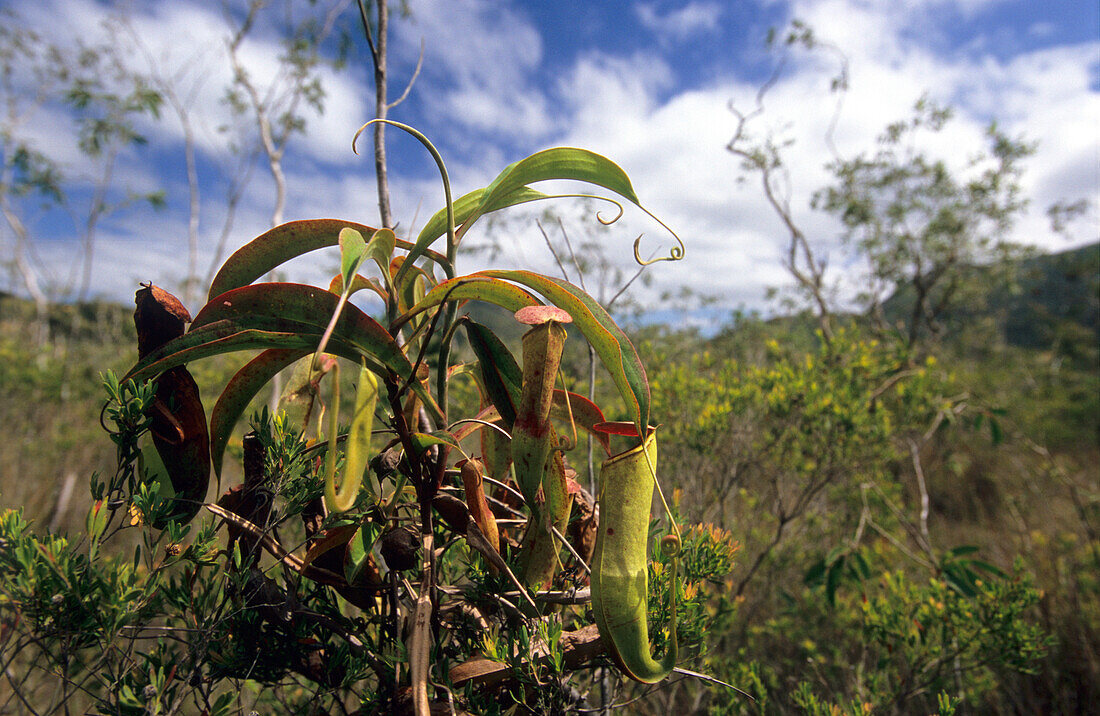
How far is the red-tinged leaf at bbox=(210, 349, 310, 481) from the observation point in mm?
561

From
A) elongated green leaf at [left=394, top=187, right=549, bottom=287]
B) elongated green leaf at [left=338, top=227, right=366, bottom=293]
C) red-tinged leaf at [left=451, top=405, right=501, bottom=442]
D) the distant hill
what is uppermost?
the distant hill

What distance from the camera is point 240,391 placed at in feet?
1.90

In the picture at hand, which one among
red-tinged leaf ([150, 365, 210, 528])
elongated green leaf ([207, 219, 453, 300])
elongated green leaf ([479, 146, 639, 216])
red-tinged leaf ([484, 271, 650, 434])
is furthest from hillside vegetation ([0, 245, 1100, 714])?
elongated green leaf ([479, 146, 639, 216])

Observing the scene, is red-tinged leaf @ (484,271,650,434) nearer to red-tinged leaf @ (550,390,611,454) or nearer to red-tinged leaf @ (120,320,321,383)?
red-tinged leaf @ (550,390,611,454)

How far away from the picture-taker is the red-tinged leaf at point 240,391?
1.84 ft

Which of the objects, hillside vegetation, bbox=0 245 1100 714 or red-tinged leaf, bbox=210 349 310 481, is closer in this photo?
red-tinged leaf, bbox=210 349 310 481

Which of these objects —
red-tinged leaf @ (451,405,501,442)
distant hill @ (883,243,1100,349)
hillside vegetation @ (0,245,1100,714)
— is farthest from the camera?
distant hill @ (883,243,1100,349)

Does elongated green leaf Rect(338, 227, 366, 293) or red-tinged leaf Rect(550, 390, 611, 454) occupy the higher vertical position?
elongated green leaf Rect(338, 227, 366, 293)

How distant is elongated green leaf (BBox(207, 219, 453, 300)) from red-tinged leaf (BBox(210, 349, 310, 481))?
9cm

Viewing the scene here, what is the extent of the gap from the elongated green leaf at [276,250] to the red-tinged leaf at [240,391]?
93 millimetres

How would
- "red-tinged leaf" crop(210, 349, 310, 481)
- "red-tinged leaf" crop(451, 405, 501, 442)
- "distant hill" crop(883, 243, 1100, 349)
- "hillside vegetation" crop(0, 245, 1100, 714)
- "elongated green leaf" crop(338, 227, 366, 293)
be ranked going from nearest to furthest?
1. "elongated green leaf" crop(338, 227, 366, 293)
2. "red-tinged leaf" crop(210, 349, 310, 481)
3. "red-tinged leaf" crop(451, 405, 501, 442)
4. "hillside vegetation" crop(0, 245, 1100, 714)
5. "distant hill" crop(883, 243, 1100, 349)

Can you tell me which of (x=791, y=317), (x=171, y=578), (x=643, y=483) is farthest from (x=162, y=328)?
(x=791, y=317)

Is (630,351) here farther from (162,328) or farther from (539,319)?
(162,328)

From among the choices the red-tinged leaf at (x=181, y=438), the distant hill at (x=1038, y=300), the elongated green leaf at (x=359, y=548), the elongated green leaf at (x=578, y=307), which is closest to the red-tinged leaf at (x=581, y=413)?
the elongated green leaf at (x=578, y=307)
